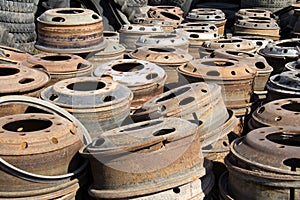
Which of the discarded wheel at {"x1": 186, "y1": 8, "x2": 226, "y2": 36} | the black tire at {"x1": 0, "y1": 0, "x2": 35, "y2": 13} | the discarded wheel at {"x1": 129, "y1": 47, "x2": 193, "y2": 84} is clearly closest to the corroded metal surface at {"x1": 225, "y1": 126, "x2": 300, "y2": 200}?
the discarded wheel at {"x1": 129, "y1": 47, "x2": 193, "y2": 84}

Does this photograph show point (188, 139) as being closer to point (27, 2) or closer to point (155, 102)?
point (155, 102)

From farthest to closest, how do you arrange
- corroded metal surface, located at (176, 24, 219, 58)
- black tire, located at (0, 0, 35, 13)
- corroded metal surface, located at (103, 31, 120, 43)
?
black tire, located at (0, 0, 35, 13)
corroded metal surface, located at (176, 24, 219, 58)
corroded metal surface, located at (103, 31, 120, 43)

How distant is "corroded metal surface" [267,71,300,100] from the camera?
4532mm

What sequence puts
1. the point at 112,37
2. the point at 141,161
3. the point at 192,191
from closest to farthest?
the point at 141,161 → the point at 192,191 → the point at 112,37

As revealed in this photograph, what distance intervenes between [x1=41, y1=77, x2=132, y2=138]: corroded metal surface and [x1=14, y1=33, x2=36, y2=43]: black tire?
294 centimetres

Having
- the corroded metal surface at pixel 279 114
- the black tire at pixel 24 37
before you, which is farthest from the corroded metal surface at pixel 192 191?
the black tire at pixel 24 37

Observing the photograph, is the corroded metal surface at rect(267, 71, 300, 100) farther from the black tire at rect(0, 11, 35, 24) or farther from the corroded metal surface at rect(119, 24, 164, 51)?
the black tire at rect(0, 11, 35, 24)

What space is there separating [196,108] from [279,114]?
71 cm

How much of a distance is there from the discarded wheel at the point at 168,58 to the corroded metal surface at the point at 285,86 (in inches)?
45.0

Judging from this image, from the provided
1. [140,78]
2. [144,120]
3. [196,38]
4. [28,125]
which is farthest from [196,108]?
[196,38]

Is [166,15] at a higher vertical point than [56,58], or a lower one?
lower

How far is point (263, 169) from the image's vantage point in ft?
10.1

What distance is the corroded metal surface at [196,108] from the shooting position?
3.96 metres

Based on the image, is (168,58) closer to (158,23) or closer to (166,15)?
(158,23)
